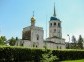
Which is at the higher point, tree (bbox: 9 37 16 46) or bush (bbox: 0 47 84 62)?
tree (bbox: 9 37 16 46)

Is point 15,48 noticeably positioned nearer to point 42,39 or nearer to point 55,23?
point 42,39

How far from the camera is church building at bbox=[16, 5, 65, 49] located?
6987 centimetres

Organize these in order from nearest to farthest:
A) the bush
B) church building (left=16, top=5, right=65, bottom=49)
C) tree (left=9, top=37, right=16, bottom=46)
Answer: the bush
church building (left=16, top=5, right=65, bottom=49)
tree (left=9, top=37, right=16, bottom=46)

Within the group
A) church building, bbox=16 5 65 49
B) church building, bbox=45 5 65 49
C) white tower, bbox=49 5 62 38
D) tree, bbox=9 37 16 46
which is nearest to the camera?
church building, bbox=16 5 65 49

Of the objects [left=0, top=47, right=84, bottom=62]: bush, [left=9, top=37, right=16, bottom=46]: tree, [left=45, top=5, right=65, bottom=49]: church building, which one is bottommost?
[left=0, top=47, right=84, bottom=62]: bush

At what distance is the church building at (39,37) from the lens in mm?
69869

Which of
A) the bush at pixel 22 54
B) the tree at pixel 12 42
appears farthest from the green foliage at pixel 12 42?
the bush at pixel 22 54

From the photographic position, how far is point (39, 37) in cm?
7275

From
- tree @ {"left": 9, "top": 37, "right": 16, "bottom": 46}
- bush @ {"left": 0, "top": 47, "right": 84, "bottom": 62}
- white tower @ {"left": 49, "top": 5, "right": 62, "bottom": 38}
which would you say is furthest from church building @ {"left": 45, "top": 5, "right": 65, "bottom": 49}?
bush @ {"left": 0, "top": 47, "right": 84, "bottom": 62}

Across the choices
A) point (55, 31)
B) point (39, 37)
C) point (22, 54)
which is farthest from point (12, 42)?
point (22, 54)

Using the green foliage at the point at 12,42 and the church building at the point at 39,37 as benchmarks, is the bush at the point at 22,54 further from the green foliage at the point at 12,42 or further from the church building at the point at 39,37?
the green foliage at the point at 12,42

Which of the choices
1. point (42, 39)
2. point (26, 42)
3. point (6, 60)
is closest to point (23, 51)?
point (6, 60)

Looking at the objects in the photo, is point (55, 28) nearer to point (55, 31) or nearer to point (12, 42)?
point (55, 31)

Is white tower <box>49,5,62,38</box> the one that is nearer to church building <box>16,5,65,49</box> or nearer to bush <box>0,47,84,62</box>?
church building <box>16,5,65,49</box>
